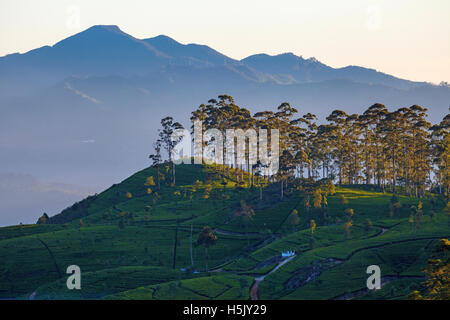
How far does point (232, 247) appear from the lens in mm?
112188

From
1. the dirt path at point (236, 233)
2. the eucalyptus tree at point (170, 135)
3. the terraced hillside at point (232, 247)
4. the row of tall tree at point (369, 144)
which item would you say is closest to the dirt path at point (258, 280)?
the terraced hillside at point (232, 247)

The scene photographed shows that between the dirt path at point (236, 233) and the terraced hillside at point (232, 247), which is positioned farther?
the dirt path at point (236, 233)

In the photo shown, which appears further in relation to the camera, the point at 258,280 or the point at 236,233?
the point at 236,233

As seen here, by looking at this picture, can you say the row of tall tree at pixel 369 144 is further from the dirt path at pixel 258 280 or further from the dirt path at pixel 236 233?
the dirt path at pixel 258 280

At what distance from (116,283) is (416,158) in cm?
8028

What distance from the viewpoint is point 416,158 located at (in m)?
135

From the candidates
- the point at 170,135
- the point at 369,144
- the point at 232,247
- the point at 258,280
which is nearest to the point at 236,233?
the point at 232,247

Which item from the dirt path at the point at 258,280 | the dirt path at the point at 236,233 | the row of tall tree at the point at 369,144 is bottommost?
the dirt path at the point at 258,280

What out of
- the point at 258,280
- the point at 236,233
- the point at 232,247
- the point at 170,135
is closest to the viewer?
Result: the point at 258,280

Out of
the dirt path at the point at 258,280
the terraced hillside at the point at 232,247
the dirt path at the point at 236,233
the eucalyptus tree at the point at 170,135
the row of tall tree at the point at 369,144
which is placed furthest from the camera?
the eucalyptus tree at the point at 170,135

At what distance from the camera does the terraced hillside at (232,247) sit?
8206cm

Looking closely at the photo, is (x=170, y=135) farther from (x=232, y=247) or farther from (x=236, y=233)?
(x=232, y=247)

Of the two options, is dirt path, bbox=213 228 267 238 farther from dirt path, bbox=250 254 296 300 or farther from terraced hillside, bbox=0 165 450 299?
dirt path, bbox=250 254 296 300
